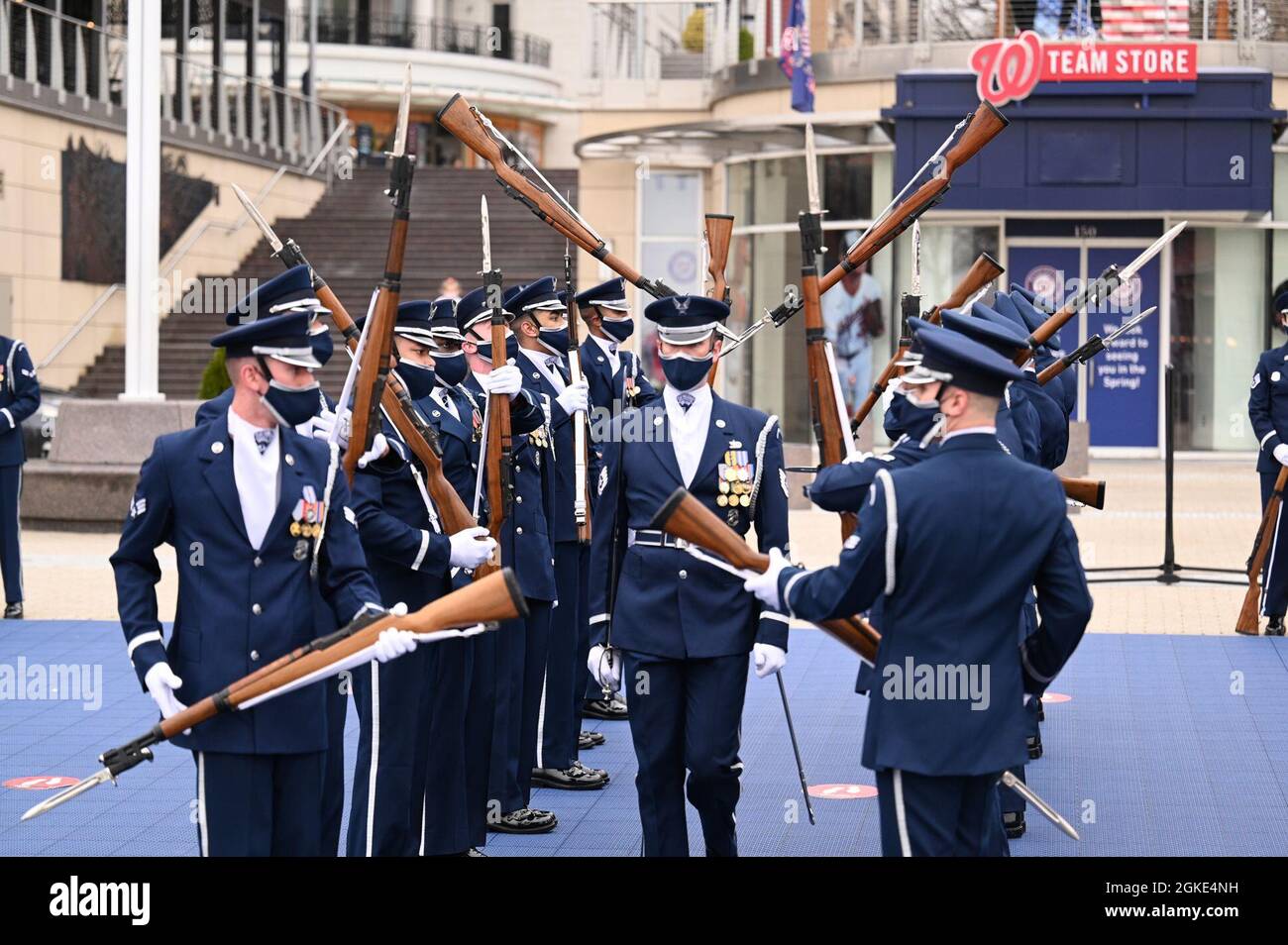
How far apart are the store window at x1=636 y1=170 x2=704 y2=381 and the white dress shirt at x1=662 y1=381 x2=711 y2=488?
2111 cm

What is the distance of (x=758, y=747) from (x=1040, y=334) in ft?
8.66

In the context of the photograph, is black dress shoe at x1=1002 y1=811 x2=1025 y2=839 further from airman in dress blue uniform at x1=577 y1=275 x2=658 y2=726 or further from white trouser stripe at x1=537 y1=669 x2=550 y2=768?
airman in dress blue uniform at x1=577 y1=275 x2=658 y2=726

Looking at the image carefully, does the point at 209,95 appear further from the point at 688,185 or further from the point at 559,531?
the point at 559,531

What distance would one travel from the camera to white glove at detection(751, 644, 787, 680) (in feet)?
20.3

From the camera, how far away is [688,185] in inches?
1102

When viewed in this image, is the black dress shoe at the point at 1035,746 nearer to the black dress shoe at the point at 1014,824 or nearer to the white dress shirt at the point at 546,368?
the black dress shoe at the point at 1014,824

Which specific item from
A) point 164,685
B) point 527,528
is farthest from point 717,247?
point 164,685

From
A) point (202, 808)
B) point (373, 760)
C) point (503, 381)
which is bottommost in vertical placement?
point (373, 760)

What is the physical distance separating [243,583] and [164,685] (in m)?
0.36

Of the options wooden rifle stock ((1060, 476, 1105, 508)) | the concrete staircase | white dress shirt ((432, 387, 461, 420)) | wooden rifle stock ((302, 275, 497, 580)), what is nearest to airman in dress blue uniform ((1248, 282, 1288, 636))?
wooden rifle stock ((1060, 476, 1105, 508))

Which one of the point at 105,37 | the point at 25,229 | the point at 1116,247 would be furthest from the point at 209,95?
the point at 1116,247

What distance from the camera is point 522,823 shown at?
7617 mm

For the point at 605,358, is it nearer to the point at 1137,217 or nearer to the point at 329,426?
the point at 329,426

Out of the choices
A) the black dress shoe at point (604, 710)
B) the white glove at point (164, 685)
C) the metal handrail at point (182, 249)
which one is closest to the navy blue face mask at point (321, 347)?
the white glove at point (164, 685)
